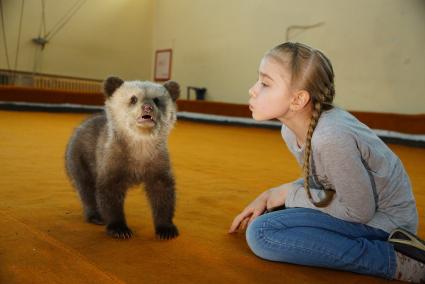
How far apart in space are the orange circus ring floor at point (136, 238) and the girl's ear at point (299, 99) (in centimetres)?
59

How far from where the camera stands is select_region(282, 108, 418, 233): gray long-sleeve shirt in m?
1.46

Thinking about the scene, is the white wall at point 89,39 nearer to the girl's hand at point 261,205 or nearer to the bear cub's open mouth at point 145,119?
the bear cub's open mouth at point 145,119

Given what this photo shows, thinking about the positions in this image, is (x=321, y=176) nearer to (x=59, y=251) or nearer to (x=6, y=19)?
(x=59, y=251)

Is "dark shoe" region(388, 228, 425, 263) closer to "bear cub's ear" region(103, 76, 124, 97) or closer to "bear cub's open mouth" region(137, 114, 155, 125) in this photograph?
"bear cub's open mouth" region(137, 114, 155, 125)

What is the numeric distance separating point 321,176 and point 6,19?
10394 mm

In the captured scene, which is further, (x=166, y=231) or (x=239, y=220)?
(x=239, y=220)

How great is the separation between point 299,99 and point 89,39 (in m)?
11.0

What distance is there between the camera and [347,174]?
1.45 m

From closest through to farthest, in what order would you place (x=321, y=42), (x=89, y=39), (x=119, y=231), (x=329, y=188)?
(x=329, y=188) < (x=119, y=231) < (x=321, y=42) < (x=89, y=39)

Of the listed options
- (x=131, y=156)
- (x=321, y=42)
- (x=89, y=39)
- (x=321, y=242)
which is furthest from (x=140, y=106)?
(x=89, y=39)

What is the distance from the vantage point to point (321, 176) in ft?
5.40

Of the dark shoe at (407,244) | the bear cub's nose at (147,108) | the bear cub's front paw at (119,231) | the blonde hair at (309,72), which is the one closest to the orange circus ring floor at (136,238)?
the bear cub's front paw at (119,231)

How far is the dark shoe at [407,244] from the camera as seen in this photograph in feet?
4.90

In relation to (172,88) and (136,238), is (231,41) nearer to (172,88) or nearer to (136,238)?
(172,88)
